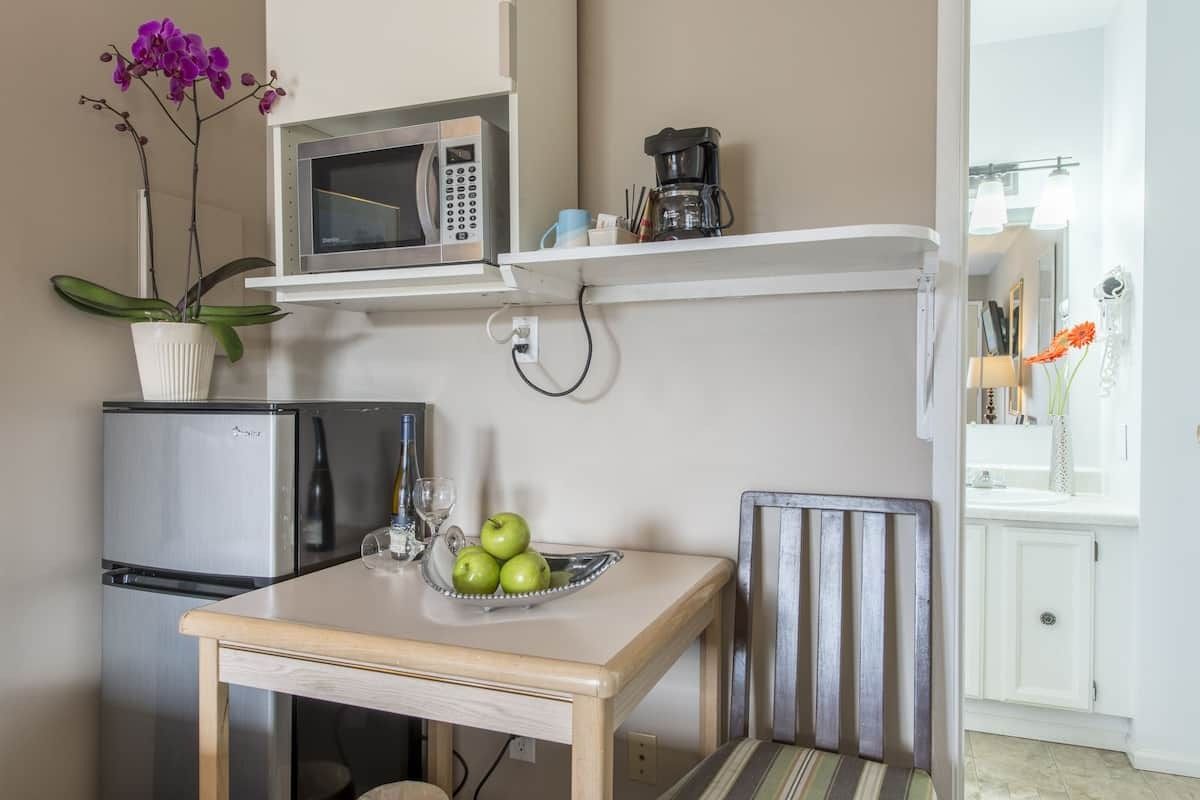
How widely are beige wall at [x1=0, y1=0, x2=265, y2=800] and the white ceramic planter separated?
142mm

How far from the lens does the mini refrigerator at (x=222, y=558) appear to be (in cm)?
147

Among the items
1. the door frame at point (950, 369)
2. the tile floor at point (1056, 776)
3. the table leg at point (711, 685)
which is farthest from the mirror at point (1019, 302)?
the table leg at point (711, 685)

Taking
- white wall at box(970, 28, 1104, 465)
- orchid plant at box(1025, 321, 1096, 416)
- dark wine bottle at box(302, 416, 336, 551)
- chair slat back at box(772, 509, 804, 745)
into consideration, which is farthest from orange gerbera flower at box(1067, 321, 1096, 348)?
dark wine bottle at box(302, 416, 336, 551)

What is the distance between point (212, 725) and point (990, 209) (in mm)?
3019

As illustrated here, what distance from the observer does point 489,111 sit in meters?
1.73

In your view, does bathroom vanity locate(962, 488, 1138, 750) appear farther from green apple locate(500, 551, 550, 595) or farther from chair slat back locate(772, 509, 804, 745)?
green apple locate(500, 551, 550, 595)

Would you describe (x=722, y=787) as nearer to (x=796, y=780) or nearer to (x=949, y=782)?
(x=796, y=780)

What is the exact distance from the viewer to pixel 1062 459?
2789 millimetres

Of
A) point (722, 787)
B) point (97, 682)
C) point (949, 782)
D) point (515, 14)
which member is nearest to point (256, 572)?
point (97, 682)

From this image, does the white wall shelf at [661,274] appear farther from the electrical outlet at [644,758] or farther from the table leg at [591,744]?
the electrical outlet at [644,758]

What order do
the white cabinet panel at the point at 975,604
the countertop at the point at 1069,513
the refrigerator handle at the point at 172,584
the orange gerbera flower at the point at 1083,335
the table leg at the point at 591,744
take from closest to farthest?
1. the table leg at the point at 591,744
2. the refrigerator handle at the point at 172,584
3. the countertop at the point at 1069,513
4. the white cabinet panel at the point at 975,604
5. the orange gerbera flower at the point at 1083,335

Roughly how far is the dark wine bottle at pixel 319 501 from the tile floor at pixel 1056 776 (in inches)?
77.1

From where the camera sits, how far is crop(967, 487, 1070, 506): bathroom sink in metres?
2.63

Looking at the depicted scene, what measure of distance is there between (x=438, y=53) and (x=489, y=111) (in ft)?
0.82
